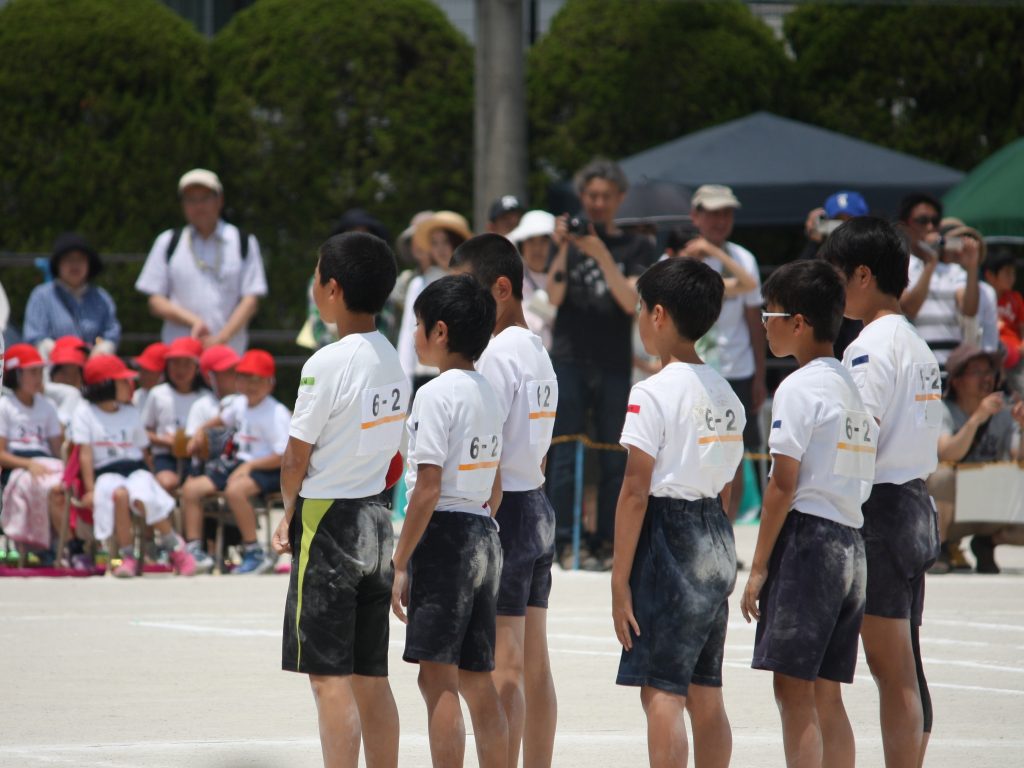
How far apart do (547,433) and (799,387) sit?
40.3 inches

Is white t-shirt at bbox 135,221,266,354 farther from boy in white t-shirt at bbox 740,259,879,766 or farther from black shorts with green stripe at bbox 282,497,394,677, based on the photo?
boy in white t-shirt at bbox 740,259,879,766

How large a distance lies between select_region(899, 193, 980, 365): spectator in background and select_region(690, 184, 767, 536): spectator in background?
0.95m

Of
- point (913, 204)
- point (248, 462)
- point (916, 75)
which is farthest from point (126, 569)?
point (916, 75)

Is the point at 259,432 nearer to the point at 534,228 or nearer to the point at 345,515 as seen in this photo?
the point at 534,228

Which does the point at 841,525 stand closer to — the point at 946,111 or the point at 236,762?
the point at 236,762

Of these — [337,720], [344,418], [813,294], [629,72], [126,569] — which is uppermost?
[629,72]

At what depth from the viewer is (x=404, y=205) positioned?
1744 centimetres

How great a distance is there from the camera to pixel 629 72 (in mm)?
18078

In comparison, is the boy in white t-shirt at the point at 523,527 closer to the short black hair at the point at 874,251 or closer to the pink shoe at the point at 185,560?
the short black hair at the point at 874,251

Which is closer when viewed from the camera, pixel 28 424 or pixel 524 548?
pixel 524 548

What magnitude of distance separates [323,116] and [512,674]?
12.1m

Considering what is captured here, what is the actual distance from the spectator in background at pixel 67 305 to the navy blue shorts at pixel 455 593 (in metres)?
7.95

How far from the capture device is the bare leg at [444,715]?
18.0 ft

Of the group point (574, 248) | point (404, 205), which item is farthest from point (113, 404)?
point (404, 205)
